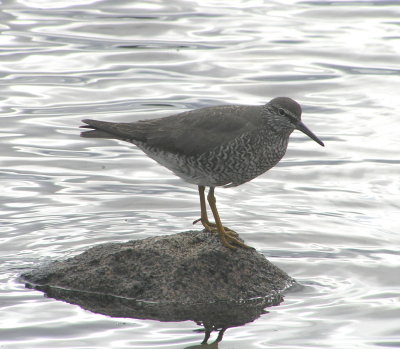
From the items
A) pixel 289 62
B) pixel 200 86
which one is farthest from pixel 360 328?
pixel 289 62

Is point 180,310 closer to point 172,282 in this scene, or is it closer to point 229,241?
point 172,282

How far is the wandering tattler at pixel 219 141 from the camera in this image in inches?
393

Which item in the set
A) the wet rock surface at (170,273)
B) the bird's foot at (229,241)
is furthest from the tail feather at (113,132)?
the bird's foot at (229,241)

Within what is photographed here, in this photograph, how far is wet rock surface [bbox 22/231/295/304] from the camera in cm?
941

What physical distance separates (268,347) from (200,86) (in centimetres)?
1087

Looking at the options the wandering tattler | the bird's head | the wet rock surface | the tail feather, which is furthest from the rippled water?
the bird's head

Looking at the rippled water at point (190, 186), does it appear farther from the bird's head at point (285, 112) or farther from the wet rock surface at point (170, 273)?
the bird's head at point (285, 112)

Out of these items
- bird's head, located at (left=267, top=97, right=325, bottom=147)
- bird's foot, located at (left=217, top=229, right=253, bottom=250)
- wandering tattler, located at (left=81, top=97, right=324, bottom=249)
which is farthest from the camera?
bird's head, located at (left=267, top=97, right=325, bottom=147)

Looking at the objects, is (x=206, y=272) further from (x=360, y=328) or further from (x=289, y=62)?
(x=289, y=62)

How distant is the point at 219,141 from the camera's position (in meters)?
10.1

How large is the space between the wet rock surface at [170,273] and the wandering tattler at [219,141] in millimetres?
328

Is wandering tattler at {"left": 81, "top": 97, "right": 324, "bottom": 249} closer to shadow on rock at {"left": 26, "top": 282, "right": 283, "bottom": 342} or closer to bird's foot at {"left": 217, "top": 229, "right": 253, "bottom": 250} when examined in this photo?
bird's foot at {"left": 217, "top": 229, "right": 253, "bottom": 250}

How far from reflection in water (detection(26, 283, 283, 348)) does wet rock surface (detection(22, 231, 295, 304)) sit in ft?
0.20

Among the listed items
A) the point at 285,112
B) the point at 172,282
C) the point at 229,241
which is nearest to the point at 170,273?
the point at 172,282
